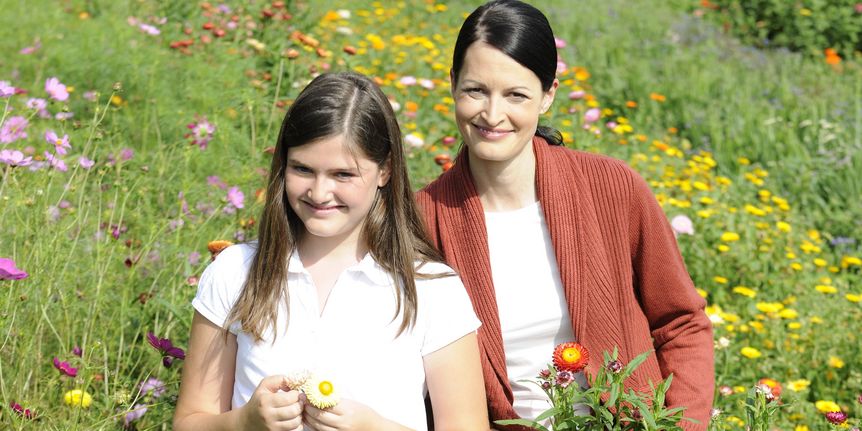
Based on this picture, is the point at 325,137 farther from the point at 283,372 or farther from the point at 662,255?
the point at 662,255

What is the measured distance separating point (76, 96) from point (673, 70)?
139 inches

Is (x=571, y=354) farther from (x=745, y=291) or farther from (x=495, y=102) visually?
(x=745, y=291)

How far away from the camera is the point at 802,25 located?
23.3 ft

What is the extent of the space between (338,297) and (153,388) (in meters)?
0.52

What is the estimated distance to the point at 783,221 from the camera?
14.0 ft

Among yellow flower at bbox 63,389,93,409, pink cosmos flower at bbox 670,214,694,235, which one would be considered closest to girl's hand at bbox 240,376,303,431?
yellow flower at bbox 63,389,93,409

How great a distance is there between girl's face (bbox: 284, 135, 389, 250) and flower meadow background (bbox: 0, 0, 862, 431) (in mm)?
433

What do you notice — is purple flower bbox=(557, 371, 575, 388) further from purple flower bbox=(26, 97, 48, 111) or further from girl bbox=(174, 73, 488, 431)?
purple flower bbox=(26, 97, 48, 111)

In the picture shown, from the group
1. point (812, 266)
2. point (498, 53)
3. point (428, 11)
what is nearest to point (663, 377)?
point (498, 53)

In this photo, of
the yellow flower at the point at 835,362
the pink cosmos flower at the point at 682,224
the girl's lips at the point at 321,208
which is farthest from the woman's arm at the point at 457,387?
the pink cosmos flower at the point at 682,224

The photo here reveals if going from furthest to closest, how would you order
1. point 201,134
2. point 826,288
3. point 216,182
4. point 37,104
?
point 826,288, point 216,182, point 201,134, point 37,104

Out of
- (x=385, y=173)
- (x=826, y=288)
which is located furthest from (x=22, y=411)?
(x=826, y=288)

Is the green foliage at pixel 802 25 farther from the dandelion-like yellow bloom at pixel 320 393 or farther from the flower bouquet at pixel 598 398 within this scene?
the dandelion-like yellow bloom at pixel 320 393

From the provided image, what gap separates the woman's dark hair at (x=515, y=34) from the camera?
2135 millimetres
